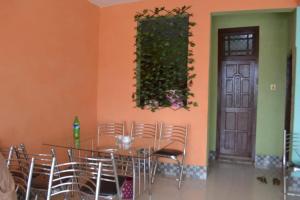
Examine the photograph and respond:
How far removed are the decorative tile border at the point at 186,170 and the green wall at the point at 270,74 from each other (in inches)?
36.4

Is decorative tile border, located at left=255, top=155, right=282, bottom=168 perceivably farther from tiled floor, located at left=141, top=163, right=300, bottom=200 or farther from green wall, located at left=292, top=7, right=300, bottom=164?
green wall, located at left=292, top=7, right=300, bottom=164

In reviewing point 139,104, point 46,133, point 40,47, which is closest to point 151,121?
point 139,104

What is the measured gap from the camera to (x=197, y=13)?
12.9ft

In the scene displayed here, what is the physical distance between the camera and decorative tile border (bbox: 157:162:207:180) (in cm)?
396

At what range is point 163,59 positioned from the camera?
414 cm

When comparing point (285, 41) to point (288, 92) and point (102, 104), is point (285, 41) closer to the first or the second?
point (288, 92)

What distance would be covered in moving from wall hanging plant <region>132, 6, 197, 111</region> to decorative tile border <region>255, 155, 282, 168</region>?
1733mm

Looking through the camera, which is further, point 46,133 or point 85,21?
point 85,21

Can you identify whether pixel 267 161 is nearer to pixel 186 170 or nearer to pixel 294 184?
pixel 294 184

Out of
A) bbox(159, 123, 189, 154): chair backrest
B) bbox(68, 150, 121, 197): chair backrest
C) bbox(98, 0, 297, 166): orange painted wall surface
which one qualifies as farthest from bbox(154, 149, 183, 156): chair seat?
bbox(68, 150, 121, 197): chair backrest

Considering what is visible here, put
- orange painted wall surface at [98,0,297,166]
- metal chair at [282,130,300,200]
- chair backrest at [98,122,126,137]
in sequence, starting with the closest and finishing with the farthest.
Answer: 1. metal chair at [282,130,300,200]
2. orange painted wall surface at [98,0,297,166]
3. chair backrest at [98,122,126,137]

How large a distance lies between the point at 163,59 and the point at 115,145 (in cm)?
169

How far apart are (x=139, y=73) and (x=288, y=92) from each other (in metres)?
2.33

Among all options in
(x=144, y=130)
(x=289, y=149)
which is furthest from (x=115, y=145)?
(x=289, y=149)
